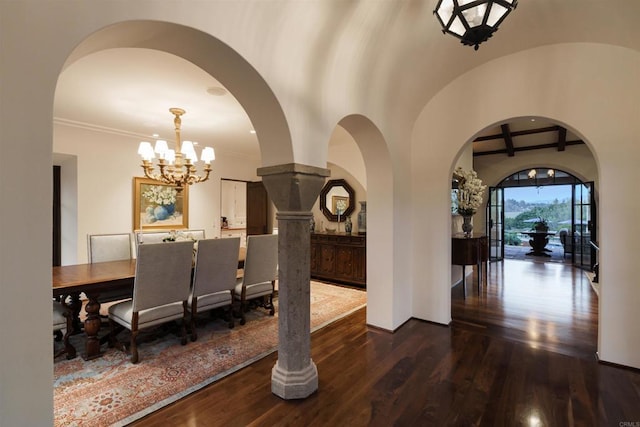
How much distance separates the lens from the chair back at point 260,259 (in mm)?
3617

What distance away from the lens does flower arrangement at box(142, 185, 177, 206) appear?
5.48 metres

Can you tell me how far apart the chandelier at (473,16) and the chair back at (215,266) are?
2.69 m

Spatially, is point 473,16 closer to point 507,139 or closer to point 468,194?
point 468,194

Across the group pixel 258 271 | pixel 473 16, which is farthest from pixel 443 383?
pixel 473 16

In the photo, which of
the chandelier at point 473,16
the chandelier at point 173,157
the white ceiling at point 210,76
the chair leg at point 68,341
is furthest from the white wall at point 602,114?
the chair leg at point 68,341

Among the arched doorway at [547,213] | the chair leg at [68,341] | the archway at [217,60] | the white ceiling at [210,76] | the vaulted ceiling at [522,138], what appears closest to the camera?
the archway at [217,60]

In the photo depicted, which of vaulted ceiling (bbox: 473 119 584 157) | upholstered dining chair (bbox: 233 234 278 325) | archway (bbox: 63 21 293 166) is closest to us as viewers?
archway (bbox: 63 21 293 166)

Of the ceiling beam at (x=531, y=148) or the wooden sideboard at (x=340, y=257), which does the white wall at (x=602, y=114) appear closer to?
the wooden sideboard at (x=340, y=257)

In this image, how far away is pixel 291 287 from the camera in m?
2.25

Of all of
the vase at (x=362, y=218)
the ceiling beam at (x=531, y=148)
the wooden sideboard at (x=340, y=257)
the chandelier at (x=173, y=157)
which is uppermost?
the ceiling beam at (x=531, y=148)

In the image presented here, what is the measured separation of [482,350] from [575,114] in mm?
2379

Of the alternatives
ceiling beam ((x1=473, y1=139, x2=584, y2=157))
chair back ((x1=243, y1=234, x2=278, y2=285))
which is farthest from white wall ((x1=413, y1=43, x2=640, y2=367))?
ceiling beam ((x1=473, y1=139, x2=584, y2=157))

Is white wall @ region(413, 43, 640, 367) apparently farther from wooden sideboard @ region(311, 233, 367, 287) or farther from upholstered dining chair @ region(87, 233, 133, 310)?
upholstered dining chair @ region(87, 233, 133, 310)

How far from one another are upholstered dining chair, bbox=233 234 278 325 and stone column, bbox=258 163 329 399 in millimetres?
1421
